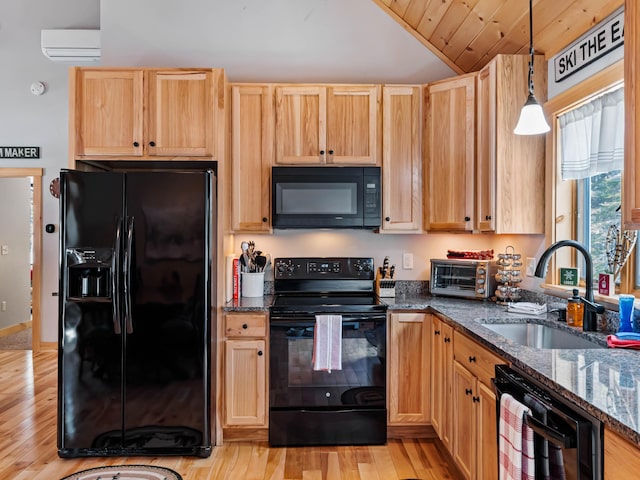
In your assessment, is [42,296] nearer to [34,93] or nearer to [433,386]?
[34,93]

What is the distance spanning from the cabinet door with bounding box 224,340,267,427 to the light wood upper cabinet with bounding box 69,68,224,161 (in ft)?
4.01

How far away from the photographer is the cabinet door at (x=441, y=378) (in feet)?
8.03

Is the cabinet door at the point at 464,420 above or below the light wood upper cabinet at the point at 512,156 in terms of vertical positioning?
below

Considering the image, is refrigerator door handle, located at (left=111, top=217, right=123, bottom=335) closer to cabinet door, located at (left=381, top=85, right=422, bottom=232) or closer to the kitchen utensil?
the kitchen utensil

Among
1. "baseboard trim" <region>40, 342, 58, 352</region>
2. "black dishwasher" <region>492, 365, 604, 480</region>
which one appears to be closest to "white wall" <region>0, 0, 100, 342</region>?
"baseboard trim" <region>40, 342, 58, 352</region>

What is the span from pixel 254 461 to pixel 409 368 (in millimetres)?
1076

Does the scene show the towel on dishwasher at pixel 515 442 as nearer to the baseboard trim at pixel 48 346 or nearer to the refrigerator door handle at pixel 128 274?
the refrigerator door handle at pixel 128 274

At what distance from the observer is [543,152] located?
106 inches

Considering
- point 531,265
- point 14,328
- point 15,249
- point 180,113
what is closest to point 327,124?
point 180,113

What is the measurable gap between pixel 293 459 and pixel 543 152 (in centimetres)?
237

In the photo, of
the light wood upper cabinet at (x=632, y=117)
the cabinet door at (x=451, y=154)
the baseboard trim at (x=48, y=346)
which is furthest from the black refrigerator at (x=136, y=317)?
the baseboard trim at (x=48, y=346)

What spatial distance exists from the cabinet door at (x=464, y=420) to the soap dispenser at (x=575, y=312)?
1.77 ft

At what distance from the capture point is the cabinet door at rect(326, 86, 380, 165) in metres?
3.01

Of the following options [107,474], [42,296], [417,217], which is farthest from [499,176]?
[42,296]
